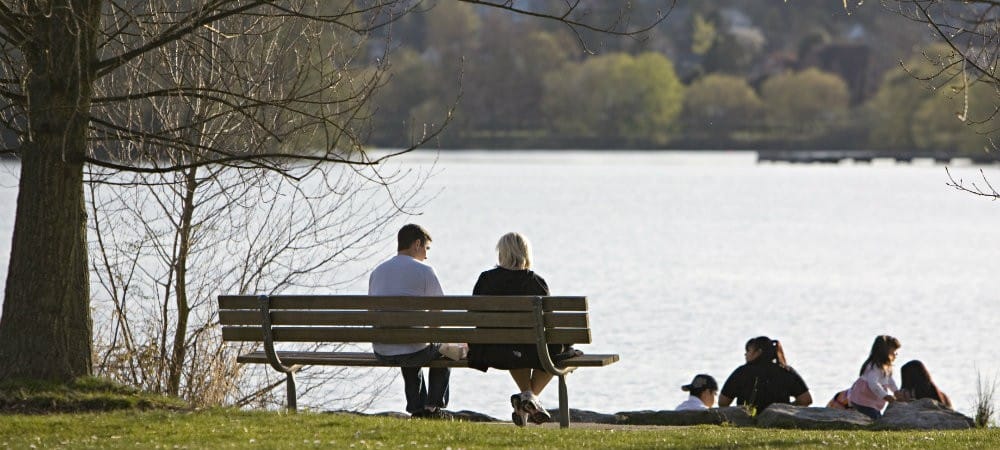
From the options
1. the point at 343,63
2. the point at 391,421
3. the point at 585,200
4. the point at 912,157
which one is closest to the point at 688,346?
the point at 343,63

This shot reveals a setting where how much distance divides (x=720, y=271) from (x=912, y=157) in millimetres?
72835

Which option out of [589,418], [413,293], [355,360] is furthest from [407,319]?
[589,418]

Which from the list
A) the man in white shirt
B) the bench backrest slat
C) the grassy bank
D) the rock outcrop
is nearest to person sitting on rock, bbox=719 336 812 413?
the rock outcrop

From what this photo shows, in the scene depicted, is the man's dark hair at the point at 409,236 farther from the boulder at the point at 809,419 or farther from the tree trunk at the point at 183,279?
Answer: the tree trunk at the point at 183,279

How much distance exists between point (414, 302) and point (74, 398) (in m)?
1.83

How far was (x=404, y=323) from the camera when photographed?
8.23 metres

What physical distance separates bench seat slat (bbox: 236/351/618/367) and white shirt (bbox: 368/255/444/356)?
104 mm

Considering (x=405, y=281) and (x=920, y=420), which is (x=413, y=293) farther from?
(x=920, y=420)

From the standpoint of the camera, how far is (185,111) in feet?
41.7

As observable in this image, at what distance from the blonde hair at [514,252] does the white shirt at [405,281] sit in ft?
1.36

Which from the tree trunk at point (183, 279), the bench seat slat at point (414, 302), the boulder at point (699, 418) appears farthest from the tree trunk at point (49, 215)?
the boulder at point (699, 418)

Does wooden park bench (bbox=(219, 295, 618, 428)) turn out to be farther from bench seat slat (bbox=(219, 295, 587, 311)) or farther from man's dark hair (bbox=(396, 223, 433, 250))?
man's dark hair (bbox=(396, 223, 433, 250))

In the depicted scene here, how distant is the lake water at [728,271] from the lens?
20.1 meters

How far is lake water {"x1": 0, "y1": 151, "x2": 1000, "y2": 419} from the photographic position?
2011 cm
